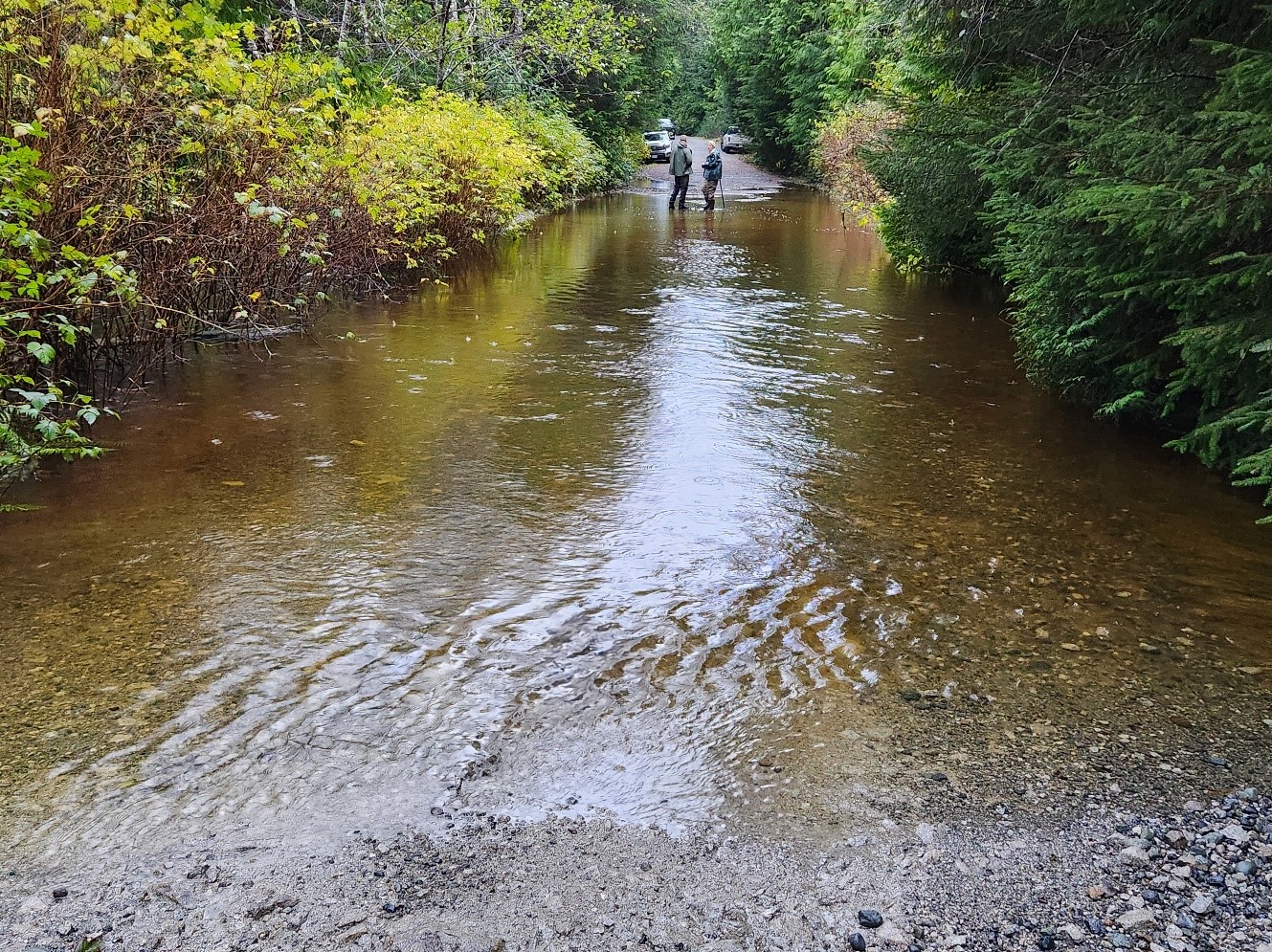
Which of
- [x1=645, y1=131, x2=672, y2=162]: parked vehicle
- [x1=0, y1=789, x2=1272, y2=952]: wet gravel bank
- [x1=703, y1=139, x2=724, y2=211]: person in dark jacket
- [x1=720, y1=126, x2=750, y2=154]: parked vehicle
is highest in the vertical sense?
[x1=720, y1=126, x2=750, y2=154]: parked vehicle

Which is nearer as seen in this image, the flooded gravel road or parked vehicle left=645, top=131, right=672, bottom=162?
the flooded gravel road

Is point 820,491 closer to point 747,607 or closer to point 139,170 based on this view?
point 747,607

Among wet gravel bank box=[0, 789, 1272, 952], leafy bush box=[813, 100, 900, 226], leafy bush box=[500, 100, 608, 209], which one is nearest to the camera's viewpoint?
wet gravel bank box=[0, 789, 1272, 952]

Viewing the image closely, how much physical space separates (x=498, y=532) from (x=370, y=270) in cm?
810

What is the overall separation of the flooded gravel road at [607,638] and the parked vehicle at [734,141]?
5510cm

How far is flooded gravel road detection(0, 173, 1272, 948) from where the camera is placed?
128 inches

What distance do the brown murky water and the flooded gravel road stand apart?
0.02 m

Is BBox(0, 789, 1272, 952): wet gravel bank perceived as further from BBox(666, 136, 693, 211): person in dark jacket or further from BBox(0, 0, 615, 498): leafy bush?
BBox(666, 136, 693, 211): person in dark jacket

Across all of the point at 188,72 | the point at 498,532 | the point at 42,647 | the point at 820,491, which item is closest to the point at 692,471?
the point at 820,491

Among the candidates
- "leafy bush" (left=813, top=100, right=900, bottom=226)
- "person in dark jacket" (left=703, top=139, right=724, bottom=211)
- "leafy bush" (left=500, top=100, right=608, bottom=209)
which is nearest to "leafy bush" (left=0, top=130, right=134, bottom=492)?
"leafy bush" (left=500, top=100, right=608, bottom=209)

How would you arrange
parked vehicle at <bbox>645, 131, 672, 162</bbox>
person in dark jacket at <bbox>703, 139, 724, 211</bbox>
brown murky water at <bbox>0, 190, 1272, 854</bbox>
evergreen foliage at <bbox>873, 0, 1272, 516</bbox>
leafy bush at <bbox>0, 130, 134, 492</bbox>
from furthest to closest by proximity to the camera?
parked vehicle at <bbox>645, 131, 672, 162</bbox> < person in dark jacket at <bbox>703, 139, 724, 211</bbox> < evergreen foliage at <bbox>873, 0, 1272, 516</bbox> < leafy bush at <bbox>0, 130, 134, 492</bbox> < brown murky water at <bbox>0, 190, 1272, 854</bbox>

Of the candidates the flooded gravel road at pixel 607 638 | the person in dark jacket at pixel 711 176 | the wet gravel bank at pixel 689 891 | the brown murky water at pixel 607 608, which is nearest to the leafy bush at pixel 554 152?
the person in dark jacket at pixel 711 176

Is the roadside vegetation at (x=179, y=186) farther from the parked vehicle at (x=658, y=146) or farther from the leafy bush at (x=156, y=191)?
the parked vehicle at (x=658, y=146)

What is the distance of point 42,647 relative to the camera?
420cm
